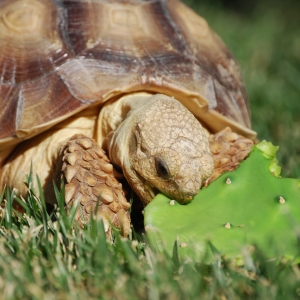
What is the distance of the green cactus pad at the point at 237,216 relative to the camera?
226 cm

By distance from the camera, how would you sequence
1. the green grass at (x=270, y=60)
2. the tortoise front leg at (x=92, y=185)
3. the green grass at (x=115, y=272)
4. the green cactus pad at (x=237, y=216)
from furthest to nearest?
the green grass at (x=270, y=60), the tortoise front leg at (x=92, y=185), the green cactus pad at (x=237, y=216), the green grass at (x=115, y=272)

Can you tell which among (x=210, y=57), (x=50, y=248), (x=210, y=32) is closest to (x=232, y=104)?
(x=210, y=57)

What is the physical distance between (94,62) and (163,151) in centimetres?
78

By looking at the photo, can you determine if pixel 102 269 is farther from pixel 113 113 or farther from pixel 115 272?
pixel 113 113

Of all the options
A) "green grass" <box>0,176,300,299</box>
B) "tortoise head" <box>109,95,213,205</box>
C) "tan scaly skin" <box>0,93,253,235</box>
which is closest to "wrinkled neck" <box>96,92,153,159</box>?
"tan scaly skin" <box>0,93,253,235</box>

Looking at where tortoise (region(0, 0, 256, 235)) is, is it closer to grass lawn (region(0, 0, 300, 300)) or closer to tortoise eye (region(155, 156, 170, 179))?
tortoise eye (region(155, 156, 170, 179))

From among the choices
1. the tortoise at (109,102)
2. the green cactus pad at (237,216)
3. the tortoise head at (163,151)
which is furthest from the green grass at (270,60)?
the tortoise head at (163,151)

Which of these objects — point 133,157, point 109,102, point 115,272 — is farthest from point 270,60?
point 115,272

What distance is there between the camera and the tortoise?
8.54ft

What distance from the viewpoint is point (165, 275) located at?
1969mm

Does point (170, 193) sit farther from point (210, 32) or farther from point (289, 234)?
point (210, 32)

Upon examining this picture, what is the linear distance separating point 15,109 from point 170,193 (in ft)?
3.18

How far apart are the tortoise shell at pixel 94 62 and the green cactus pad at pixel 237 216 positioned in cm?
65

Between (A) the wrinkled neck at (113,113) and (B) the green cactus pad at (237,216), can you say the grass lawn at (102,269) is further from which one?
(A) the wrinkled neck at (113,113)
